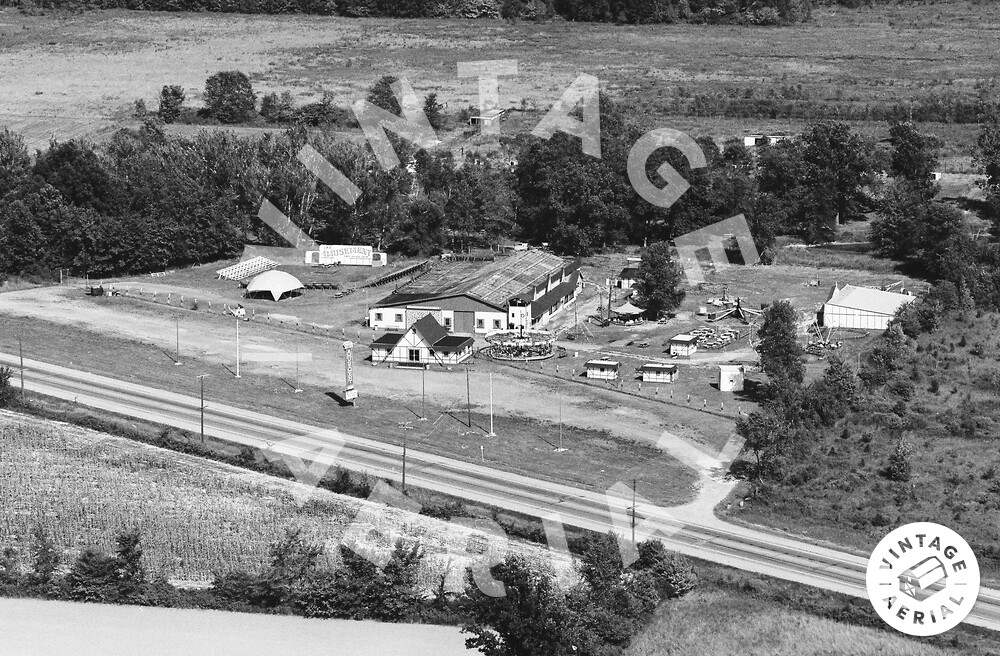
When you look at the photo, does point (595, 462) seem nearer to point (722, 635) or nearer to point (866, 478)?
point (866, 478)

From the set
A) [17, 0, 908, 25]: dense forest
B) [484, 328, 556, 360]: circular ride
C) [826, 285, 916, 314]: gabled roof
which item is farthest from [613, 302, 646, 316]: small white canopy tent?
[17, 0, 908, 25]: dense forest

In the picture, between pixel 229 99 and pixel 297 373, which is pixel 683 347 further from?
pixel 229 99

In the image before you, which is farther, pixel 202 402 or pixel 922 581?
pixel 202 402

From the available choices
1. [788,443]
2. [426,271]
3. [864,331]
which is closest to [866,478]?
[788,443]

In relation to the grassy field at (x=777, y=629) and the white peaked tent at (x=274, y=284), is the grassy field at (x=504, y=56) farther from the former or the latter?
the grassy field at (x=777, y=629)

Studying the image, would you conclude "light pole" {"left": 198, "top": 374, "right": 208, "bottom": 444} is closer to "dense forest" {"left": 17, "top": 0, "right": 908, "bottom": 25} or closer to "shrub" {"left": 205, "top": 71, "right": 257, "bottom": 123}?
"shrub" {"left": 205, "top": 71, "right": 257, "bottom": 123}

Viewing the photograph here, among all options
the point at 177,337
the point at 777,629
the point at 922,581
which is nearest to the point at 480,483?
the point at 777,629
